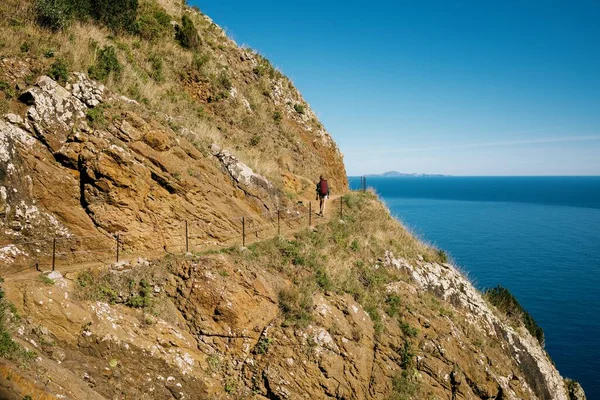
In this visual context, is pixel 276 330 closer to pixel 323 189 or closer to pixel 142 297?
pixel 142 297

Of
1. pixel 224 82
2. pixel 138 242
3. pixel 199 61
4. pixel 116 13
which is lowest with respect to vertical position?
pixel 138 242

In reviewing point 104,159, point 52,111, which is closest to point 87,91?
point 52,111

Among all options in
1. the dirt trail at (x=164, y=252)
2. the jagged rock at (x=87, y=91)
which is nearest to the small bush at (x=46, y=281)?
the dirt trail at (x=164, y=252)

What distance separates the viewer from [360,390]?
12375 millimetres

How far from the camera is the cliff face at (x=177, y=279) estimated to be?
9.57 m

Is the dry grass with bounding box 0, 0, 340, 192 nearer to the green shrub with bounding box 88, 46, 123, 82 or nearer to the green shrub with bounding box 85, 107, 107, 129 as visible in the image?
the green shrub with bounding box 88, 46, 123, 82

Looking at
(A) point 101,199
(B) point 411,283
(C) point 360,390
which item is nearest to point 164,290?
(A) point 101,199

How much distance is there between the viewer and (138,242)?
12.7 metres

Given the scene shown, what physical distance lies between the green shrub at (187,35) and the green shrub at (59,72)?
12.0 meters

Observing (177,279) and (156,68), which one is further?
(156,68)

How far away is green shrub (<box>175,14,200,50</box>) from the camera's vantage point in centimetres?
2444

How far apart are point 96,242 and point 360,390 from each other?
9.49 meters

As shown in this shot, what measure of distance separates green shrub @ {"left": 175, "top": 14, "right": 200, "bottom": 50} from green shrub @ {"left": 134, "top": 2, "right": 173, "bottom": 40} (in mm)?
672

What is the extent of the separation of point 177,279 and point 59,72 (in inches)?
329
